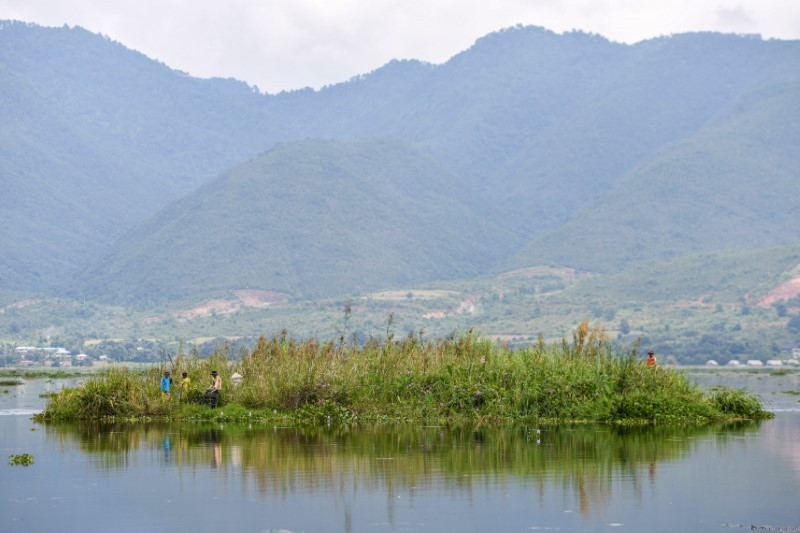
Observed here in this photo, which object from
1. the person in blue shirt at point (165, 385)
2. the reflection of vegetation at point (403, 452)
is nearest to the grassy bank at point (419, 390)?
the person in blue shirt at point (165, 385)

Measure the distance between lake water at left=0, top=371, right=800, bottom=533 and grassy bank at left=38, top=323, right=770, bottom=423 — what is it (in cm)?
215

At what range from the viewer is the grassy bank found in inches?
1362

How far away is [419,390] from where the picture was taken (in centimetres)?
3547

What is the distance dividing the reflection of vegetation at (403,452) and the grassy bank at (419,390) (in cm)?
146

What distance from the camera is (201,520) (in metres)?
19.0

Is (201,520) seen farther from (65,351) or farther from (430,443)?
(65,351)

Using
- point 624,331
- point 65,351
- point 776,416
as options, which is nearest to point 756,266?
point 624,331

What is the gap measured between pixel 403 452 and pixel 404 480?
409 centimetres

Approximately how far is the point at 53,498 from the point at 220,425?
12.3 meters

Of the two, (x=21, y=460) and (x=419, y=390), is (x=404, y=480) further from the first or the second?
(x=419, y=390)

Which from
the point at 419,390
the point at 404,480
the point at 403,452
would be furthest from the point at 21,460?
the point at 419,390

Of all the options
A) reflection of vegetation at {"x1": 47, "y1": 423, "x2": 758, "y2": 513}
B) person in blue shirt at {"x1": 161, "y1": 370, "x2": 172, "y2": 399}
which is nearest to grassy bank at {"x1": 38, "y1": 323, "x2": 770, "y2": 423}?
person in blue shirt at {"x1": 161, "y1": 370, "x2": 172, "y2": 399}

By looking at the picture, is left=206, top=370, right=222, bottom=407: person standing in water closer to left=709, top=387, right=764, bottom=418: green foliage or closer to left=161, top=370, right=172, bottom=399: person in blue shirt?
left=161, top=370, right=172, bottom=399: person in blue shirt

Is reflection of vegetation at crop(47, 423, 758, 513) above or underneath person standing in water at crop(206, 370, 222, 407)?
underneath
